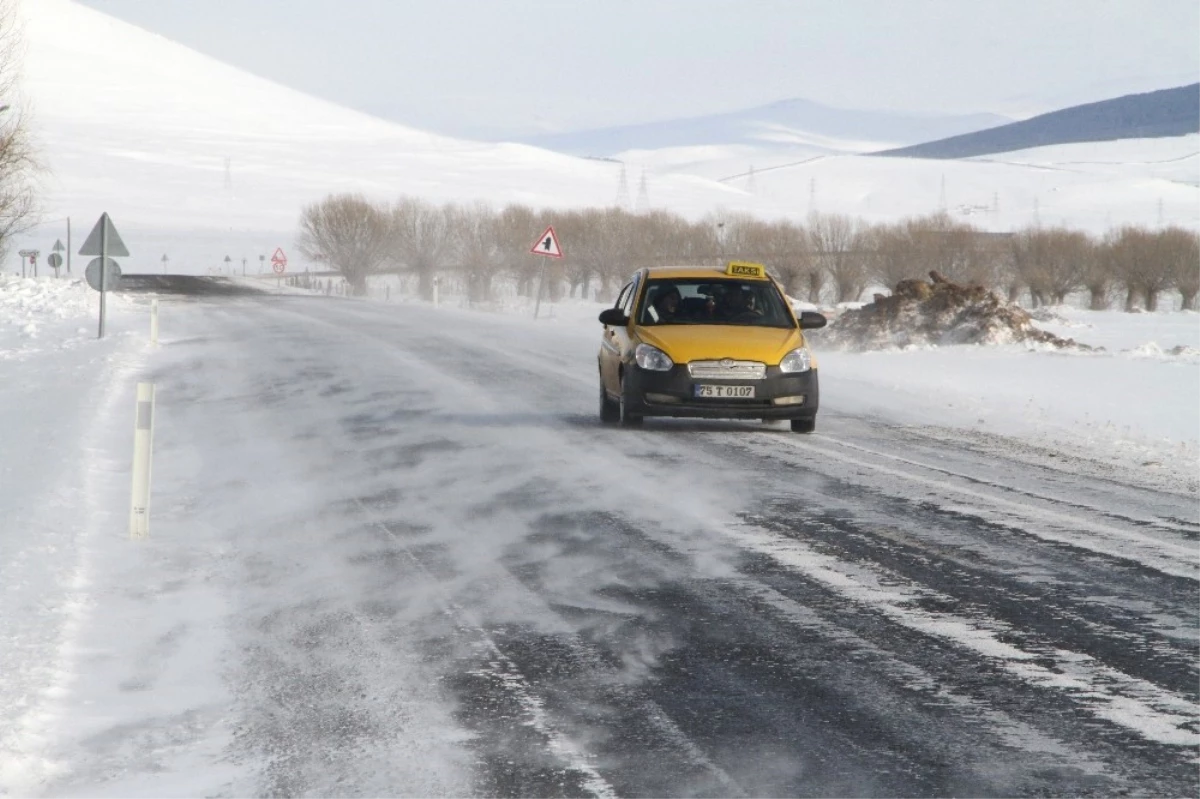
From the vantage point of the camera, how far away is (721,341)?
14602mm

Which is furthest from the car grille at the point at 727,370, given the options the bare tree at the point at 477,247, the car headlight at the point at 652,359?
the bare tree at the point at 477,247

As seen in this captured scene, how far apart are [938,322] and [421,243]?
53018 millimetres

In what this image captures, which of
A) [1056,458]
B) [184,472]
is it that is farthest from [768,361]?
[184,472]

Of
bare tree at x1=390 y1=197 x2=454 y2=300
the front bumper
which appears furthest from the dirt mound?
bare tree at x1=390 y1=197 x2=454 y2=300

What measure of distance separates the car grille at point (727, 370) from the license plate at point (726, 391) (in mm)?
91

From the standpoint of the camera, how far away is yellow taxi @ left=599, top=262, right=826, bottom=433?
14320 millimetres

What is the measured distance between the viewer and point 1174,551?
8.56m

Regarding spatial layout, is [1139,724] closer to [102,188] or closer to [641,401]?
[641,401]

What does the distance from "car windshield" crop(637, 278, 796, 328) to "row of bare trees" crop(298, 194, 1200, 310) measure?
56928 millimetres

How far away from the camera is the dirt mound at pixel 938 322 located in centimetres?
3219

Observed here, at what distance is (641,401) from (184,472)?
15.4 ft

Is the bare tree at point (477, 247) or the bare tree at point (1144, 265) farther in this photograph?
the bare tree at point (477, 247)

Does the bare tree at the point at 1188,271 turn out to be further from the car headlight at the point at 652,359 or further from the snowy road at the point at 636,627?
the car headlight at the point at 652,359

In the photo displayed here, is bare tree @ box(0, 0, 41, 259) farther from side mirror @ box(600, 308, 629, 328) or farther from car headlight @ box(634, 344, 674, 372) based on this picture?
car headlight @ box(634, 344, 674, 372)
